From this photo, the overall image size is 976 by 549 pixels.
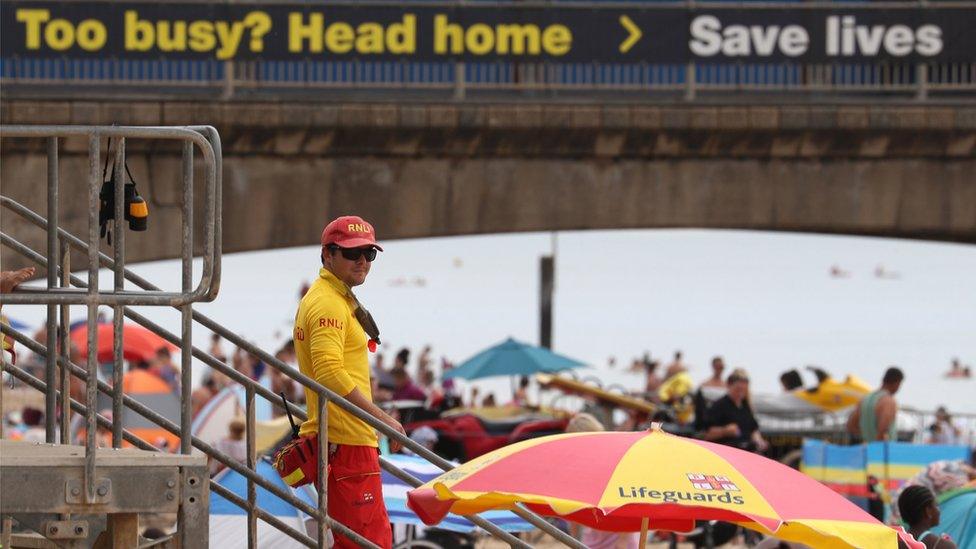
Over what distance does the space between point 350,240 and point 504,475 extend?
1328mm

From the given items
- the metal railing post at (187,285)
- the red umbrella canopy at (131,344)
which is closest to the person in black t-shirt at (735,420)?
the red umbrella canopy at (131,344)

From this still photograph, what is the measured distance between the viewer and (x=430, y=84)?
58.5 ft

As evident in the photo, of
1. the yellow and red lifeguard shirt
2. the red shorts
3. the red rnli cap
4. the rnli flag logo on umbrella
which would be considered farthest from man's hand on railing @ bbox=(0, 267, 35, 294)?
the rnli flag logo on umbrella

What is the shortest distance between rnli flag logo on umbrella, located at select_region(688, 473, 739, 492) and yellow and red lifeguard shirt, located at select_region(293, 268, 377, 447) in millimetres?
1442

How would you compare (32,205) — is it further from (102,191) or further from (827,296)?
Result: (827,296)

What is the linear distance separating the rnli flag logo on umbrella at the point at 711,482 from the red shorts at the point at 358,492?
1422 mm

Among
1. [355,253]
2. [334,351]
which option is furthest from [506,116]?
[334,351]

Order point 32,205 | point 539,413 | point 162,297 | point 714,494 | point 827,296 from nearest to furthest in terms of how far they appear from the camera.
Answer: point 162,297
point 714,494
point 32,205
point 539,413
point 827,296

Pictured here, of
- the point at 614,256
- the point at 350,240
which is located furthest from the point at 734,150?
the point at 614,256

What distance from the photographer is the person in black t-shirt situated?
15.7 m

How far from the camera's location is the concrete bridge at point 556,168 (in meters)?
17.4

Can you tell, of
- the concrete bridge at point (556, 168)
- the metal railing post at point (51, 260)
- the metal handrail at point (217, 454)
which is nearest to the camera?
the metal railing post at point (51, 260)

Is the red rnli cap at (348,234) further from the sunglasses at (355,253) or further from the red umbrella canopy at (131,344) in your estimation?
the red umbrella canopy at (131,344)

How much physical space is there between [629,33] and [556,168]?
4.85ft
